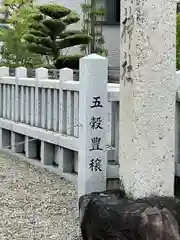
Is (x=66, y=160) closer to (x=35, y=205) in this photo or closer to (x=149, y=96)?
(x=35, y=205)

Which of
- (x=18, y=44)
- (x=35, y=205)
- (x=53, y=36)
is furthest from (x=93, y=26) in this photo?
(x=35, y=205)

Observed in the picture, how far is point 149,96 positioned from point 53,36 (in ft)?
38.8

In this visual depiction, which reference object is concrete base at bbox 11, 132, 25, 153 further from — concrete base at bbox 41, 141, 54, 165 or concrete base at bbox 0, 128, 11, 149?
concrete base at bbox 41, 141, 54, 165

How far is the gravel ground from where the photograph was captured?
478cm

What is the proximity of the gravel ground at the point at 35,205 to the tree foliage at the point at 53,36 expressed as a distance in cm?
762

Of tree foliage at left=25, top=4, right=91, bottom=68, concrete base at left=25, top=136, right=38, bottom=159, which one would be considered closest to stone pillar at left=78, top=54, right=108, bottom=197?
concrete base at left=25, top=136, right=38, bottom=159

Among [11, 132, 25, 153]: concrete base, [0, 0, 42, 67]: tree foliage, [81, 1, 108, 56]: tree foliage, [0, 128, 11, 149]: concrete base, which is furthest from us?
[81, 1, 108, 56]: tree foliage

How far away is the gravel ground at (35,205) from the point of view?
4.78 meters

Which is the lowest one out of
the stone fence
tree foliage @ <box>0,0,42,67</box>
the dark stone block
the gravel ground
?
the gravel ground

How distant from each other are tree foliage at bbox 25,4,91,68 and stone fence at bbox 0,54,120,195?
601 cm

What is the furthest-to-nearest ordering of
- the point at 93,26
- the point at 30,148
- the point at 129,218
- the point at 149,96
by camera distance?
1. the point at 93,26
2. the point at 30,148
3. the point at 149,96
4. the point at 129,218

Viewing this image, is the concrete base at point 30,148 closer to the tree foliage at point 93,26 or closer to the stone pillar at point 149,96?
Result: the stone pillar at point 149,96

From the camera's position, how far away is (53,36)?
15562mm

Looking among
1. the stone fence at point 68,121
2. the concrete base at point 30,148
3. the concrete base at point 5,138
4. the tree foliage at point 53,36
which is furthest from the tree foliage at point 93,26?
the concrete base at point 30,148
